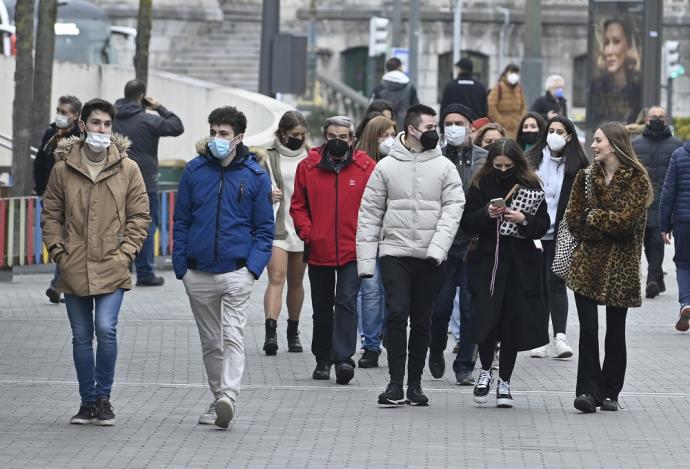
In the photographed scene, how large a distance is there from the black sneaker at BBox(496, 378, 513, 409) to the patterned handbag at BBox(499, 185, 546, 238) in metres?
0.87

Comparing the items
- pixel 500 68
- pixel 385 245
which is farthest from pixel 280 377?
pixel 500 68

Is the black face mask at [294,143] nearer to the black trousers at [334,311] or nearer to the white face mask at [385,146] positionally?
the white face mask at [385,146]

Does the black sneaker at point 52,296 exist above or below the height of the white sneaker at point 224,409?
above

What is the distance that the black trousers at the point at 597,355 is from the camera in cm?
1130

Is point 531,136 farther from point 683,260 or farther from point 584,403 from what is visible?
point 584,403

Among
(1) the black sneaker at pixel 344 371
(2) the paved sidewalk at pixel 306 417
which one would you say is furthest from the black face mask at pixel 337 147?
(2) the paved sidewalk at pixel 306 417

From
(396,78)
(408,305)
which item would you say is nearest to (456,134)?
(408,305)

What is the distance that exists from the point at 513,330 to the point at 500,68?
130 feet

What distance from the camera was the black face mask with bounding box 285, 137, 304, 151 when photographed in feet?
45.2

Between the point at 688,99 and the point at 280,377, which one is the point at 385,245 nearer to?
the point at 280,377

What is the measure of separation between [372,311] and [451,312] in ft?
2.93

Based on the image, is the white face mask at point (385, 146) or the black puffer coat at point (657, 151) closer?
the white face mask at point (385, 146)

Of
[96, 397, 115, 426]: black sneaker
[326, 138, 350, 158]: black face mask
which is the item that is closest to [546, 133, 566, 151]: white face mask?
[326, 138, 350, 158]: black face mask

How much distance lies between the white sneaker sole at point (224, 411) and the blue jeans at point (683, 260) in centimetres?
596
